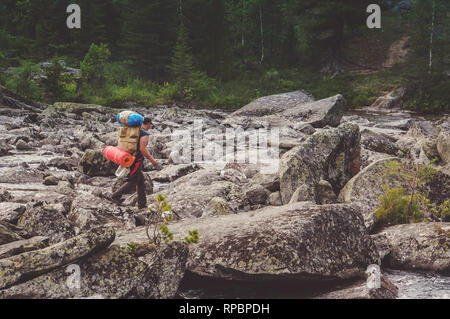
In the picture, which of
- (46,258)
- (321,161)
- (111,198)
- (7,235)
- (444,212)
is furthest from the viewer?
(321,161)

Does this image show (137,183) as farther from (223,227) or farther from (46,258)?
(46,258)

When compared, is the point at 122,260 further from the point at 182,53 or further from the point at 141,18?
the point at 141,18

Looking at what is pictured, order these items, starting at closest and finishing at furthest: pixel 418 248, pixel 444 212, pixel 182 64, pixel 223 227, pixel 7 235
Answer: pixel 7 235
pixel 223 227
pixel 418 248
pixel 444 212
pixel 182 64

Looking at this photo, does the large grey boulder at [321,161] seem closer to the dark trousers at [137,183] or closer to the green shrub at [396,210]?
the green shrub at [396,210]

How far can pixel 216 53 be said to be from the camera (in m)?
40.6

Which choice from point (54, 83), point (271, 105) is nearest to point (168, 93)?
point (54, 83)

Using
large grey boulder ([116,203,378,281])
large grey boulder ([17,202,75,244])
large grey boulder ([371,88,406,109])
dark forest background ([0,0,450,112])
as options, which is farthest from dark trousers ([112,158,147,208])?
large grey boulder ([371,88,406,109])

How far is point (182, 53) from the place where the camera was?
3347 centimetres

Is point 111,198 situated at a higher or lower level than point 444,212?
higher

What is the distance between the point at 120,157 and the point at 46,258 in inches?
132

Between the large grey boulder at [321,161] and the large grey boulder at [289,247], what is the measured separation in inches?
70.2

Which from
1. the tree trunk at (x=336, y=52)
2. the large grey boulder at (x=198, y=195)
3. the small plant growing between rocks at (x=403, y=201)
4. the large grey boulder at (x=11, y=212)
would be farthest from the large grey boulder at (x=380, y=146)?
the tree trunk at (x=336, y=52)

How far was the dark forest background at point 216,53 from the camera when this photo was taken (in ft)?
103

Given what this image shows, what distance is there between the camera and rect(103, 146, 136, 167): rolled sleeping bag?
7531 millimetres
